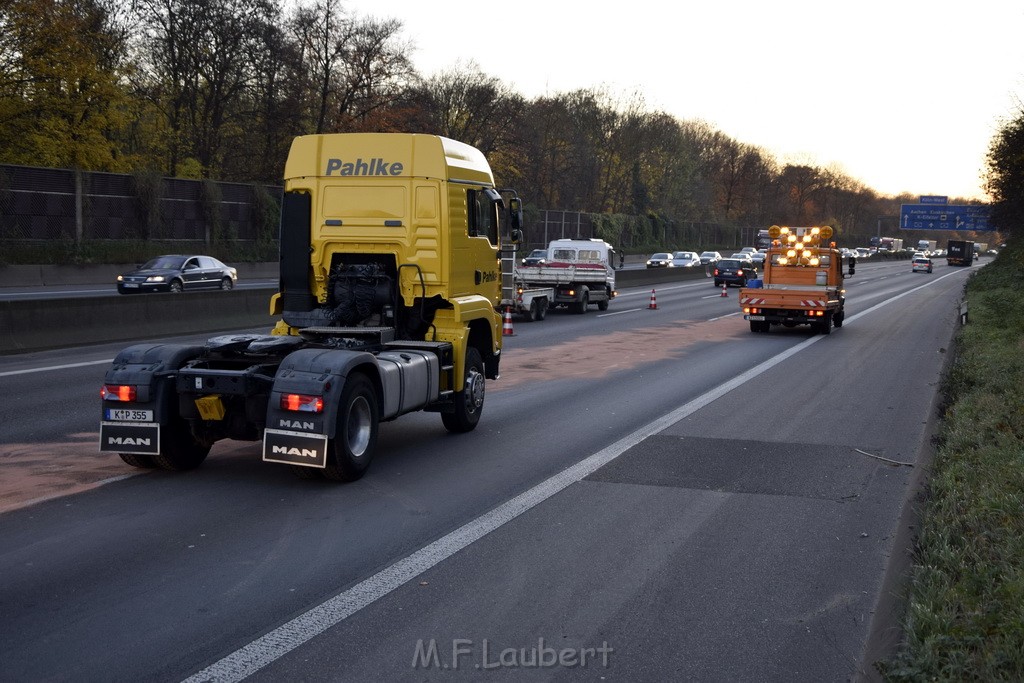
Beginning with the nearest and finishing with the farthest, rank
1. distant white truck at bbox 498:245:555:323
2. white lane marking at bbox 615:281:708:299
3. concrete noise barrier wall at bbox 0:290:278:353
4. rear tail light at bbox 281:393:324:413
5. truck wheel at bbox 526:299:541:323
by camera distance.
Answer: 1. rear tail light at bbox 281:393:324:413
2. concrete noise barrier wall at bbox 0:290:278:353
3. distant white truck at bbox 498:245:555:323
4. truck wheel at bbox 526:299:541:323
5. white lane marking at bbox 615:281:708:299

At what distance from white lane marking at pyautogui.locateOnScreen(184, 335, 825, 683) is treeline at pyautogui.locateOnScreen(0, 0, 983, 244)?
3971 centimetres

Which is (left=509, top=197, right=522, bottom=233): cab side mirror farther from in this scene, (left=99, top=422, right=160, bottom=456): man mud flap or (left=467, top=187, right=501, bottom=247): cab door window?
(left=99, top=422, right=160, bottom=456): man mud flap

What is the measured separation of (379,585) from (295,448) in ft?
7.66

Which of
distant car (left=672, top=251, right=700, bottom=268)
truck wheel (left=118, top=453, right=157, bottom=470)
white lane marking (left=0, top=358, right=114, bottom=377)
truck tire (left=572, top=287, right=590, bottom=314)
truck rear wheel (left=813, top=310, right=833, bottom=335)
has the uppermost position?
distant car (left=672, top=251, right=700, bottom=268)

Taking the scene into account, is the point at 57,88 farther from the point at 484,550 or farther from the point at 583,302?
the point at 484,550

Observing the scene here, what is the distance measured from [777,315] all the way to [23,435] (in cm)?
1867

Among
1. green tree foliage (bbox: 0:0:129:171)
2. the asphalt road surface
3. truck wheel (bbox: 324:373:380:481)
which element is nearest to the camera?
the asphalt road surface

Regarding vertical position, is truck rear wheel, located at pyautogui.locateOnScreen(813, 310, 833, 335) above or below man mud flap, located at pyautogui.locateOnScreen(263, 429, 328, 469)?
above

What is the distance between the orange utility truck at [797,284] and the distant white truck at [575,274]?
6.26 m

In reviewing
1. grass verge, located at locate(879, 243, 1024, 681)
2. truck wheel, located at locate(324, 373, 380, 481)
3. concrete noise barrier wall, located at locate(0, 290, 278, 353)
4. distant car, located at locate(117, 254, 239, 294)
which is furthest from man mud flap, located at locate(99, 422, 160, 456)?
distant car, located at locate(117, 254, 239, 294)

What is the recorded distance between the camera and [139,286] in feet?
103

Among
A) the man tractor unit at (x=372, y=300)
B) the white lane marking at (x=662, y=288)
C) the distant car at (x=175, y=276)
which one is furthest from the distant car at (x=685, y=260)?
the man tractor unit at (x=372, y=300)

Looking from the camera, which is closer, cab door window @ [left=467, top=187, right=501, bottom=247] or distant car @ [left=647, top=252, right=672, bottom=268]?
cab door window @ [left=467, top=187, right=501, bottom=247]

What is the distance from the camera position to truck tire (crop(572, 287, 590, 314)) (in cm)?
3038
